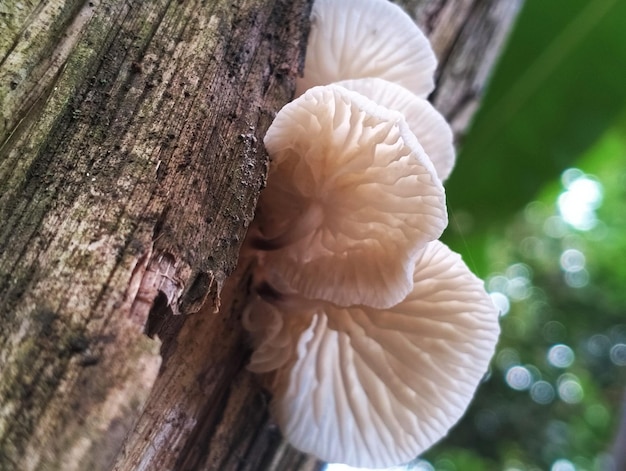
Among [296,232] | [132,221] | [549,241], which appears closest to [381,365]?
[296,232]

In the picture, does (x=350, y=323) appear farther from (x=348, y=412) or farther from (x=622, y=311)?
(x=622, y=311)

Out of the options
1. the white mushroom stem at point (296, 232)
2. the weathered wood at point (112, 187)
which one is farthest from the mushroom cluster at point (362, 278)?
the weathered wood at point (112, 187)

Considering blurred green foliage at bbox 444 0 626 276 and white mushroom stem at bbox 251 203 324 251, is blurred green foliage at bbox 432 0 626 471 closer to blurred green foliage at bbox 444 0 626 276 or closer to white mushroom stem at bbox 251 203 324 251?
blurred green foliage at bbox 444 0 626 276

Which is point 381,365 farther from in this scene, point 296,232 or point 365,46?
point 365,46

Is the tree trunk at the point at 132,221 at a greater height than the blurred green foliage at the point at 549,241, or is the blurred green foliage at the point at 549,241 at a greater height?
the tree trunk at the point at 132,221

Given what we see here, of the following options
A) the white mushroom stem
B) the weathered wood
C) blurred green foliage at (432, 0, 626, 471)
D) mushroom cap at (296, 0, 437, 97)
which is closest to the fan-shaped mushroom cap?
the white mushroom stem

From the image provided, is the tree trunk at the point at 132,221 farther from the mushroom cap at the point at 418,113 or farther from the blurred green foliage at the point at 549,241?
the blurred green foliage at the point at 549,241
